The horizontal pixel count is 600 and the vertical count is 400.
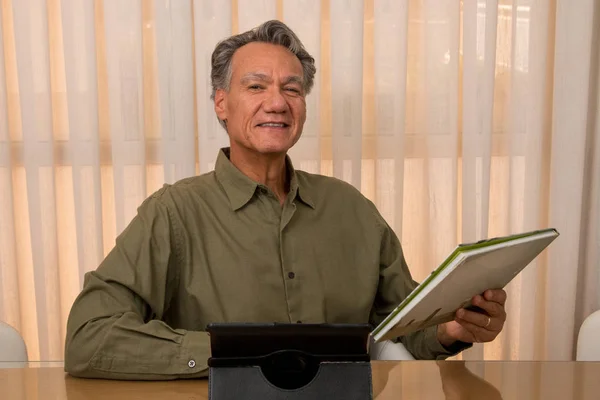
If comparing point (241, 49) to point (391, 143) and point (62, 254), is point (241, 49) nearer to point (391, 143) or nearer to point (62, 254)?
point (391, 143)

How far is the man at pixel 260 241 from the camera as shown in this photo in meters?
1.65

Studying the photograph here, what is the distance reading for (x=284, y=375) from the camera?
1015 millimetres

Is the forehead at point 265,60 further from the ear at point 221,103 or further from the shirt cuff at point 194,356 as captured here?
the shirt cuff at point 194,356

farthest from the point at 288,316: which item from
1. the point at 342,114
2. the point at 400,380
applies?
the point at 342,114

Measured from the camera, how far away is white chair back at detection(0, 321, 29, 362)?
165 centimetres

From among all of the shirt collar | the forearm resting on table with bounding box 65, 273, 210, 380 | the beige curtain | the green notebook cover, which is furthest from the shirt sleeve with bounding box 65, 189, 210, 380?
the beige curtain

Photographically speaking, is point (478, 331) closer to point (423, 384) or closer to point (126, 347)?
point (423, 384)

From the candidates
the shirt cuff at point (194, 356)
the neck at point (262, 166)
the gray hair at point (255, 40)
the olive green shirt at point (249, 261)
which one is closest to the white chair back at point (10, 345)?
the olive green shirt at point (249, 261)

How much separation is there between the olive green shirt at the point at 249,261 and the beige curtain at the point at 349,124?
524mm

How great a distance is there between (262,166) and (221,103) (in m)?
0.20

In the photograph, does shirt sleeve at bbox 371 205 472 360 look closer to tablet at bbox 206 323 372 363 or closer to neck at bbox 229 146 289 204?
neck at bbox 229 146 289 204

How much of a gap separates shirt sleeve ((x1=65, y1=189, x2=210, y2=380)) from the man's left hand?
51 centimetres

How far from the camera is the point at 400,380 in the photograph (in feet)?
4.22

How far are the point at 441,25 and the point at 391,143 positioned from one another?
1.34 ft
